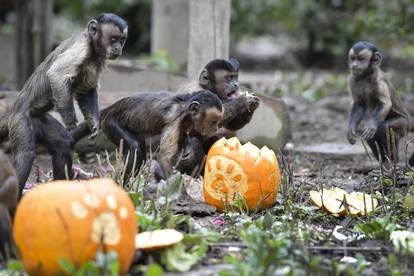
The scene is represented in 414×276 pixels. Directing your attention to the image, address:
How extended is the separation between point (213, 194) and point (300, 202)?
2.60 feet

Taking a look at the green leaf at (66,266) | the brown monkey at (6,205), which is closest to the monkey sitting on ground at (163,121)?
the brown monkey at (6,205)

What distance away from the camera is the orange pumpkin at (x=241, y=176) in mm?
6402

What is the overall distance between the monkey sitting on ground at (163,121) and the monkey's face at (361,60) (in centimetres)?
325

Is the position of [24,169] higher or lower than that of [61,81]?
lower

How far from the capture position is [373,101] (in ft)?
32.7

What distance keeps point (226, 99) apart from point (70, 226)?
4.15 metres

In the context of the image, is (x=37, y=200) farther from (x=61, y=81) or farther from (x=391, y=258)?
(x=61, y=81)

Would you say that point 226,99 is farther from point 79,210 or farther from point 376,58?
point 79,210

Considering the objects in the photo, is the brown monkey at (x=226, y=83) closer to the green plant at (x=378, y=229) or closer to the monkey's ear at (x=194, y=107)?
the monkey's ear at (x=194, y=107)

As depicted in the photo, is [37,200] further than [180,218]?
No

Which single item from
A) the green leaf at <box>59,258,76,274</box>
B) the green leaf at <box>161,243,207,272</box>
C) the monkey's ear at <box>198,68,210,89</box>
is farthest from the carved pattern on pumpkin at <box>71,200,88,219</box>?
the monkey's ear at <box>198,68,210,89</box>

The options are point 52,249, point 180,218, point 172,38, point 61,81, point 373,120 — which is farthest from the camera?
point 172,38

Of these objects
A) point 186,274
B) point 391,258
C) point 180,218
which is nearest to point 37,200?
point 186,274

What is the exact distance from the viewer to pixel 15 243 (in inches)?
179
